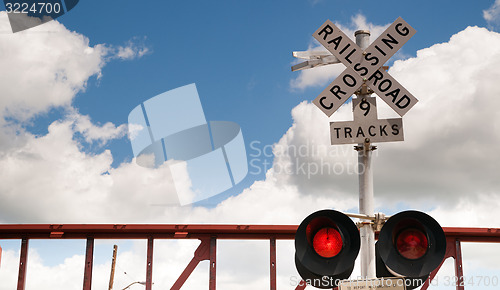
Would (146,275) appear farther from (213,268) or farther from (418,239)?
(418,239)

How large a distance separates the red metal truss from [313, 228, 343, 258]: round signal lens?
9.29 m

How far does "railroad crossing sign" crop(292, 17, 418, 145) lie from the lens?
13.6 ft

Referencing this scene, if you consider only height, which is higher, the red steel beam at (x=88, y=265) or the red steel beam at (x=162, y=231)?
the red steel beam at (x=162, y=231)

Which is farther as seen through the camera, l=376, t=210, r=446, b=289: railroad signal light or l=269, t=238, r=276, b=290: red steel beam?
l=269, t=238, r=276, b=290: red steel beam

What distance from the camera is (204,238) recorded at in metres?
13.1

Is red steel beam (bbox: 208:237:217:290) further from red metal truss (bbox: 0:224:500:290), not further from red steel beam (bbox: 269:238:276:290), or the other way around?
red steel beam (bbox: 269:238:276:290)

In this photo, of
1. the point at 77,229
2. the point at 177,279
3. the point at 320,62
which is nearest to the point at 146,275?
the point at 177,279

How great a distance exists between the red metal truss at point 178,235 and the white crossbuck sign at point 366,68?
8746 mm

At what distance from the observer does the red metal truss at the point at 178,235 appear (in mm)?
12688

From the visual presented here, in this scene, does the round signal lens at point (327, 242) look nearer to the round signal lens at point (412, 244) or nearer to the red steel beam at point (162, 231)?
the round signal lens at point (412, 244)

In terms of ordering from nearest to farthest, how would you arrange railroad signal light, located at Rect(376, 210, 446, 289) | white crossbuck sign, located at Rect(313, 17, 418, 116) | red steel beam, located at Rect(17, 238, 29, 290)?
1. railroad signal light, located at Rect(376, 210, 446, 289)
2. white crossbuck sign, located at Rect(313, 17, 418, 116)
3. red steel beam, located at Rect(17, 238, 29, 290)

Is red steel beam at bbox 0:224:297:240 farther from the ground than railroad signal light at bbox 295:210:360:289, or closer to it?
farther from the ground

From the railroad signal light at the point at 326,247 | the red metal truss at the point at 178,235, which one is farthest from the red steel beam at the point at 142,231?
the railroad signal light at the point at 326,247

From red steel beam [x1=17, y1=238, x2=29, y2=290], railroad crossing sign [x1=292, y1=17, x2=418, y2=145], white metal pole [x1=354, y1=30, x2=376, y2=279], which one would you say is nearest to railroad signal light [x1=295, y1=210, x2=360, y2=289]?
white metal pole [x1=354, y1=30, x2=376, y2=279]
